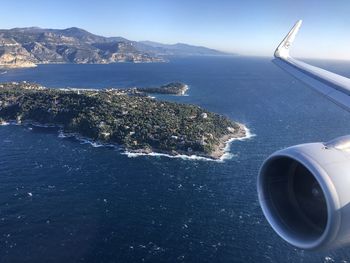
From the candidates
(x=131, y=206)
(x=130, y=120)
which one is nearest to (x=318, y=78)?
(x=131, y=206)

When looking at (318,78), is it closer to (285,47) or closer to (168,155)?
(285,47)

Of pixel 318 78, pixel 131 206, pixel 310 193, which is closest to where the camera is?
pixel 310 193

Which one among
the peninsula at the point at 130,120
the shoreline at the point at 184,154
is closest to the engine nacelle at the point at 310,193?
the shoreline at the point at 184,154

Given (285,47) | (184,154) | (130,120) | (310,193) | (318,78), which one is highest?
(285,47)

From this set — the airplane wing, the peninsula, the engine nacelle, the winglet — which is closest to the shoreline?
the peninsula

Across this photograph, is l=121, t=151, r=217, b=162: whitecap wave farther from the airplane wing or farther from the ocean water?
the airplane wing

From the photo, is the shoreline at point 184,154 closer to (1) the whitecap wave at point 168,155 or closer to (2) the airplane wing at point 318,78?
(1) the whitecap wave at point 168,155
